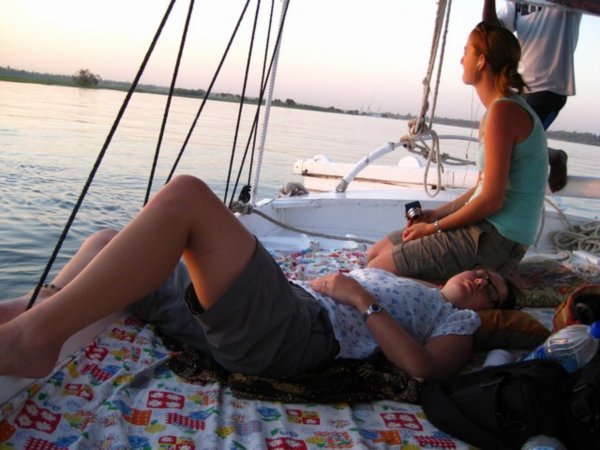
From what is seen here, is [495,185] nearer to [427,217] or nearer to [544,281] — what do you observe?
[427,217]

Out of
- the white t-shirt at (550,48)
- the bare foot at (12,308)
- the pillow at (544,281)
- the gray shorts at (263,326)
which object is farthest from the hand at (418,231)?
the bare foot at (12,308)

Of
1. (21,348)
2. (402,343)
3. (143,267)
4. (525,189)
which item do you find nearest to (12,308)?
(21,348)

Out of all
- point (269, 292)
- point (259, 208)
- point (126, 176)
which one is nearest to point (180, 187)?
point (269, 292)

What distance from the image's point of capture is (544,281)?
2979 mm

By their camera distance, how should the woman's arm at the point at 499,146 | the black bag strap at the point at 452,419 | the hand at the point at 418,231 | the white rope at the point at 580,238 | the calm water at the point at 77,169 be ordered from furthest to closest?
the calm water at the point at 77,169 → the white rope at the point at 580,238 → the hand at the point at 418,231 → the woman's arm at the point at 499,146 → the black bag strap at the point at 452,419

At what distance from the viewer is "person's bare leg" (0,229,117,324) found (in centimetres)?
150

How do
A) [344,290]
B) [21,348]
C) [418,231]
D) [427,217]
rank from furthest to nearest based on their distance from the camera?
[427,217] → [418,231] → [344,290] → [21,348]

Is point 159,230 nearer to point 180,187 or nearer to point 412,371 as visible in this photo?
point 180,187

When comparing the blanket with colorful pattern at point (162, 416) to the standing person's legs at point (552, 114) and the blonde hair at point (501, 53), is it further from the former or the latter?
the standing person's legs at point (552, 114)

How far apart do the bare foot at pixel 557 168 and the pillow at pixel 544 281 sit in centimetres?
72

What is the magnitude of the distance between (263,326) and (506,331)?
37.7 inches

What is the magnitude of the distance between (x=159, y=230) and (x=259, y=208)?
2298 mm

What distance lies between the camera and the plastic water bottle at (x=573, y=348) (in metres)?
1.60

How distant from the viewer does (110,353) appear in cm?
168
